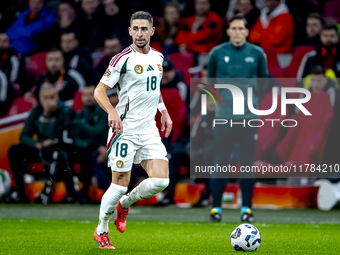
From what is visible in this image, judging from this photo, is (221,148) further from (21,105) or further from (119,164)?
(21,105)

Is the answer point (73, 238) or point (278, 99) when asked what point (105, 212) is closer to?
point (73, 238)

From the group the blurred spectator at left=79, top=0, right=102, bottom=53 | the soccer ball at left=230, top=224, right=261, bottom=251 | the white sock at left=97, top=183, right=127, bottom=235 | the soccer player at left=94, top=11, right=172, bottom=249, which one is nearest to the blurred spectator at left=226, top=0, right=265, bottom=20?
the blurred spectator at left=79, top=0, right=102, bottom=53

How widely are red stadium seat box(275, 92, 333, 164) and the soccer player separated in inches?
171

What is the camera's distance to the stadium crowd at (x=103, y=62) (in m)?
9.45

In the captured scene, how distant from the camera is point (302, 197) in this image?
894 centimetres

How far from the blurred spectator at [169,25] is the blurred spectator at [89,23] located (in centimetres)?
154

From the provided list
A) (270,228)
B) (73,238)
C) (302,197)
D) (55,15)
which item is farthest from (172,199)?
(55,15)

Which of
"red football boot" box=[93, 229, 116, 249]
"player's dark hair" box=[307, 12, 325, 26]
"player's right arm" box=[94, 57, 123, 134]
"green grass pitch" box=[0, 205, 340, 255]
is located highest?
"player's dark hair" box=[307, 12, 325, 26]

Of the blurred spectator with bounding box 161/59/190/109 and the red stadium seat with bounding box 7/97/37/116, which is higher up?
the blurred spectator with bounding box 161/59/190/109

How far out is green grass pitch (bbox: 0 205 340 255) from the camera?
4.80m

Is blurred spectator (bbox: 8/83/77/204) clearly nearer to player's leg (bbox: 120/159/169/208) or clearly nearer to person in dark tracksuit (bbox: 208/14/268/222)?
person in dark tracksuit (bbox: 208/14/268/222)

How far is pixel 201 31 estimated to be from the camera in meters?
10.6

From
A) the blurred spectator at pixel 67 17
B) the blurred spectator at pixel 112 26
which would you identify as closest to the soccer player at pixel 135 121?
the blurred spectator at pixel 112 26

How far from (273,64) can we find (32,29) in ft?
17.3
